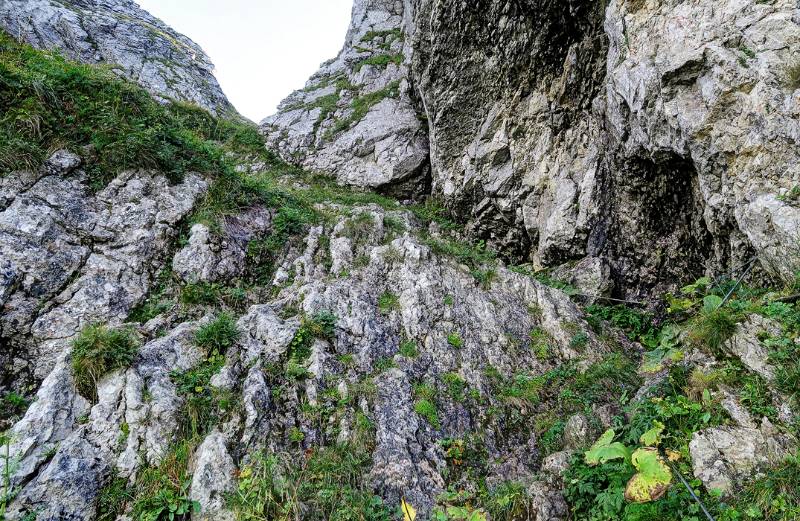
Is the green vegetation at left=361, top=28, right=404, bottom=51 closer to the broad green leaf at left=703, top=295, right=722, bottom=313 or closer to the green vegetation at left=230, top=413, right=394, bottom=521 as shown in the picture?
the broad green leaf at left=703, top=295, right=722, bottom=313

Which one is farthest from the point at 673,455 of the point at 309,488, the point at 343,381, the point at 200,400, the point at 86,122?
the point at 86,122

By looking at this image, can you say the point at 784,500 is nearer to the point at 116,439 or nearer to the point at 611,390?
the point at 611,390

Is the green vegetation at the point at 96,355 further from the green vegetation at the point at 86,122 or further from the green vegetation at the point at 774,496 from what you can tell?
the green vegetation at the point at 774,496

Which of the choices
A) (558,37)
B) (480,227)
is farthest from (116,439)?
(558,37)

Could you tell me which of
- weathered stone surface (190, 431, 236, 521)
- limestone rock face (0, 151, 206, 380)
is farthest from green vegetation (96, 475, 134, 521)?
limestone rock face (0, 151, 206, 380)

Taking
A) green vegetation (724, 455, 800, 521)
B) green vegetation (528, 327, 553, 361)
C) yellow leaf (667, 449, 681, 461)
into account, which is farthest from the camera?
green vegetation (528, 327, 553, 361)

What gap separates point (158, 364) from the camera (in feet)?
19.8

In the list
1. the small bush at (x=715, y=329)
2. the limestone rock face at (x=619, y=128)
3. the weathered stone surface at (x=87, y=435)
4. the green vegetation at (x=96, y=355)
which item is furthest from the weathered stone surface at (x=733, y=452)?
the green vegetation at (x=96, y=355)

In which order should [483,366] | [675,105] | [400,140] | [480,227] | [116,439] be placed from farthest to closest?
[400,140] → [480,227] → [483,366] → [675,105] → [116,439]

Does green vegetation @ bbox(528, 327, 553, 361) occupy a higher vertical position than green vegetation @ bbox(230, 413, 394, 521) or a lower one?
higher

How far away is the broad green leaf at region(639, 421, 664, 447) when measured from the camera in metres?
4.46

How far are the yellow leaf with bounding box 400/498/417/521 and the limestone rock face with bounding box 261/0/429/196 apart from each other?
40.8 feet

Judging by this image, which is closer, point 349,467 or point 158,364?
point 349,467

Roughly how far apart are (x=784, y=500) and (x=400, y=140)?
15.4m
